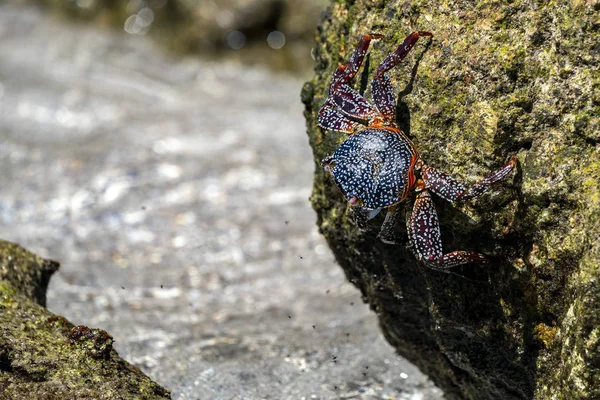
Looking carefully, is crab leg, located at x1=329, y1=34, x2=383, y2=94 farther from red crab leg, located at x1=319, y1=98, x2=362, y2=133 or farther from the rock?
the rock

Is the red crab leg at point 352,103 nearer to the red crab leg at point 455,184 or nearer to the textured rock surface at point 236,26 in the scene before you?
the red crab leg at point 455,184

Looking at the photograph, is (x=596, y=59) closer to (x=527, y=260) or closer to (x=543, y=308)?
(x=527, y=260)

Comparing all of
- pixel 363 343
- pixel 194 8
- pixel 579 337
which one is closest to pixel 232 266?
pixel 363 343

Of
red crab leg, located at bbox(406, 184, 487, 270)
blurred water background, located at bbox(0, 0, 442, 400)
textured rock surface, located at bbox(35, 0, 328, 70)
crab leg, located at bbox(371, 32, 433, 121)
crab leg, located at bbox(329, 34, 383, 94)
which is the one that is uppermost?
textured rock surface, located at bbox(35, 0, 328, 70)

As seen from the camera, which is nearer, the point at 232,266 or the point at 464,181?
the point at 464,181

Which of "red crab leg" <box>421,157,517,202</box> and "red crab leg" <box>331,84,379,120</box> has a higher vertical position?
"red crab leg" <box>331,84,379,120</box>

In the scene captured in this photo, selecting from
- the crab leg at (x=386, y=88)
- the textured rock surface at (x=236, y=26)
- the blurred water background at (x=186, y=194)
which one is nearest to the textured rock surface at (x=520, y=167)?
the crab leg at (x=386, y=88)

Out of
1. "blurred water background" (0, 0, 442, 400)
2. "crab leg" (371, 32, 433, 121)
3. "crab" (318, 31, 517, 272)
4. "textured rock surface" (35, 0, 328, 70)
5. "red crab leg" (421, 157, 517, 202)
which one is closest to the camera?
"red crab leg" (421, 157, 517, 202)

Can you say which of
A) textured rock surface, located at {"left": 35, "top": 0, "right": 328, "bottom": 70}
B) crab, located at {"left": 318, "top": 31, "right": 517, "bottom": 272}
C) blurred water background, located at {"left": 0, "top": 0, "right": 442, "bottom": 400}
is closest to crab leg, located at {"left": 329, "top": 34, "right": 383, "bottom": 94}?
crab, located at {"left": 318, "top": 31, "right": 517, "bottom": 272}
